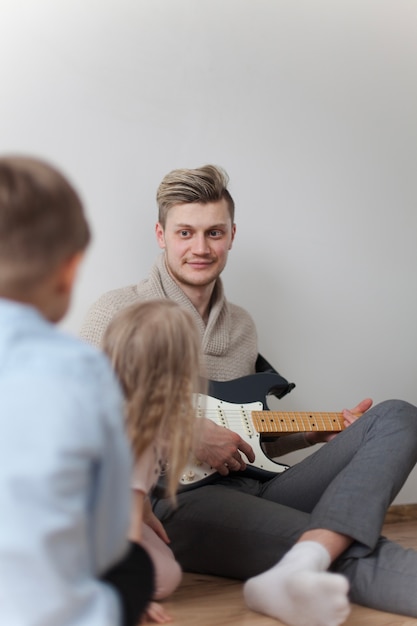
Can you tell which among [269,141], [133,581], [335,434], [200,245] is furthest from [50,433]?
[269,141]

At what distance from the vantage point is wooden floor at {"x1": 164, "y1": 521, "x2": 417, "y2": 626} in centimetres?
147

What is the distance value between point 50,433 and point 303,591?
726 millimetres

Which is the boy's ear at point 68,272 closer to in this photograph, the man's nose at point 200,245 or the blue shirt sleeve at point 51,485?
the blue shirt sleeve at point 51,485

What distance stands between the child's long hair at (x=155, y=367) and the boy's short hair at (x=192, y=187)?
2.52ft

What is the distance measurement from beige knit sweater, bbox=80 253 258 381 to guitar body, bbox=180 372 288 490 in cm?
6

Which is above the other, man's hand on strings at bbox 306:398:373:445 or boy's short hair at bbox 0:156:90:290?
boy's short hair at bbox 0:156:90:290

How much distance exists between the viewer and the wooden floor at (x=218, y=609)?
1.47 metres

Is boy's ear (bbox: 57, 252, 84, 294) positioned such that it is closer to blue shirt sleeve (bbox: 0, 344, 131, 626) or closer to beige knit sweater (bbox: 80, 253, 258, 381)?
blue shirt sleeve (bbox: 0, 344, 131, 626)

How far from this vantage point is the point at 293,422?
6.25ft

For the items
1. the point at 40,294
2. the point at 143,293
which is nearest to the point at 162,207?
the point at 143,293

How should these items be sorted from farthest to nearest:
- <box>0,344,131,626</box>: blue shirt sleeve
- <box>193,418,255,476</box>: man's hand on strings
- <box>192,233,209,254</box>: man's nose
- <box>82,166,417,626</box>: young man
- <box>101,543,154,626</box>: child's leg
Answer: <box>192,233,209,254</box>: man's nose
<box>193,418,255,476</box>: man's hand on strings
<box>82,166,417,626</box>: young man
<box>101,543,154,626</box>: child's leg
<box>0,344,131,626</box>: blue shirt sleeve

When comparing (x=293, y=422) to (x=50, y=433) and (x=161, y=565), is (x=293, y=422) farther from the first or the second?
(x=50, y=433)

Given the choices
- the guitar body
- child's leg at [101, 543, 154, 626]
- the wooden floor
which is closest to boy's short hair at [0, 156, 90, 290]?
child's leg at [101, 543, 154, 626]

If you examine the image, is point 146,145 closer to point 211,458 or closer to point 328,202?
point 328,202
